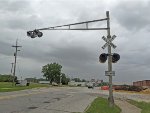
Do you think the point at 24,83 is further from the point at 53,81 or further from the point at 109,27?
the point at 53,81

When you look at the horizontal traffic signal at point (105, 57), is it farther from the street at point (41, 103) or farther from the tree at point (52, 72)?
the tree at point (52, 72)

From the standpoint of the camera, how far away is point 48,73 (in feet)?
608

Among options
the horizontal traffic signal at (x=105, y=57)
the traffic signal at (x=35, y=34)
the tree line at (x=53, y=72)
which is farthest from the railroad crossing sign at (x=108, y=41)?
the tree line at (x=53, y=72)

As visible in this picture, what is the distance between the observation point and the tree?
18400 centimetres

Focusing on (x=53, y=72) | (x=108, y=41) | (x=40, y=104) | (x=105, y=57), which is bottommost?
(x=40, y=104)

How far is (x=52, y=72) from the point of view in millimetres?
183875

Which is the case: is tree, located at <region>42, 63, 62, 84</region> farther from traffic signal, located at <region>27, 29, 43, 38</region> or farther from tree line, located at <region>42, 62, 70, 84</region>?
traffic signal, located at <region>27, 29, 43, 38</region>

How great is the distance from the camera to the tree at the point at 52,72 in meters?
184

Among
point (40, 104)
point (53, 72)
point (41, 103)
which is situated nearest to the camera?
point (40, 104)

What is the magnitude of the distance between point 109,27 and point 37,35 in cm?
513

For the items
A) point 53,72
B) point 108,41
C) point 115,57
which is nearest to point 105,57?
point 115,57

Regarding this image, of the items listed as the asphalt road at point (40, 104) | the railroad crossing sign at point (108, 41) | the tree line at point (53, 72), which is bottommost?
the asphalt road at point (40, 104)

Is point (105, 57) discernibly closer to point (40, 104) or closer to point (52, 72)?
point (40, 104)

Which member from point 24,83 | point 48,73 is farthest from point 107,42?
point 48,73
